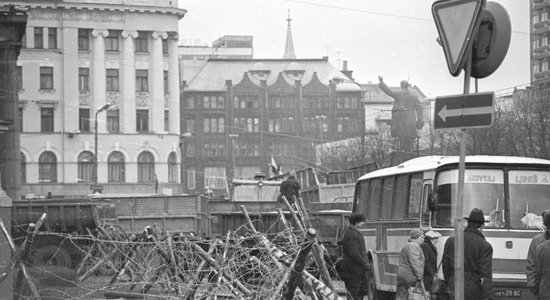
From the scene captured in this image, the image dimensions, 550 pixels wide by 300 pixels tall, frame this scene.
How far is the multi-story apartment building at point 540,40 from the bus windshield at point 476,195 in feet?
223

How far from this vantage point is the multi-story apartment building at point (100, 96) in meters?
91.8

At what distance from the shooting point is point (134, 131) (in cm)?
9469

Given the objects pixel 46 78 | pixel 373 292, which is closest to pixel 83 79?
pixel 46 78

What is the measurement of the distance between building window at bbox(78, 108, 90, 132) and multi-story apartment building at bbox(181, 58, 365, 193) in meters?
47.0

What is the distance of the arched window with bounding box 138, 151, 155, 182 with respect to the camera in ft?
Answer: 310

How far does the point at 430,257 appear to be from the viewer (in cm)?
1716

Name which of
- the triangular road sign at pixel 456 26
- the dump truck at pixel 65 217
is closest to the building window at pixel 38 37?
the dump truck at pixel 65 217

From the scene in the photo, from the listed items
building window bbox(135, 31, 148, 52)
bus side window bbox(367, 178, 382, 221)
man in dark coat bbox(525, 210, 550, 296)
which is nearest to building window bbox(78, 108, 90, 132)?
building window bbox(135, 31, 148, 52)

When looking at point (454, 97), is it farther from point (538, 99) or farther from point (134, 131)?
point (134, 131)

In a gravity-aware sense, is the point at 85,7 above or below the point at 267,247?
above

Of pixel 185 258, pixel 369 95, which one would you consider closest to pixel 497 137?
pixel 185 258

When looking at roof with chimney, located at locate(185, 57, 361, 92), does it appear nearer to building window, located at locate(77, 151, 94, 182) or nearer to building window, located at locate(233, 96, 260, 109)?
building window, located at locate(233, 96, 260, 109)

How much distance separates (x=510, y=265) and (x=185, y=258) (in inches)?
243

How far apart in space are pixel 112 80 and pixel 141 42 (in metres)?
3.91
